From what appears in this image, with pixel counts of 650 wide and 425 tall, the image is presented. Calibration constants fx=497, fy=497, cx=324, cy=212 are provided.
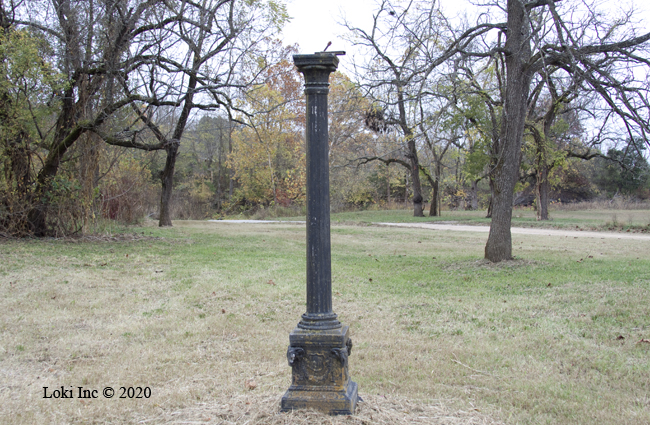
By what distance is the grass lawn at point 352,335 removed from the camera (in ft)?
13.2

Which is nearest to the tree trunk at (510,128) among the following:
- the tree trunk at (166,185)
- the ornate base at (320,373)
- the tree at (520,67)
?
the tree at (520,67)

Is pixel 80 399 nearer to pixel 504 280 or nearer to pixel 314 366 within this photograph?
pixel 314 366

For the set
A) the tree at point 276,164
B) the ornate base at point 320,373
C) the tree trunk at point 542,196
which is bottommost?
the ornate base at point 320,373

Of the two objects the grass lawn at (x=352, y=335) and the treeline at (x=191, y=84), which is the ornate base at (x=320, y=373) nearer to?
the grass lawn at (x=352, y=335)

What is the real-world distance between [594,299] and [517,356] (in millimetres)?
2749

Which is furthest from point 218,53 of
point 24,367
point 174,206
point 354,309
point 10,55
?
point 174,206

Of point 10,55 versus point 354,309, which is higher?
point 10,55

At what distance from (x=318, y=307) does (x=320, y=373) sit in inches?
18.7

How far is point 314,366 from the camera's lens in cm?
364

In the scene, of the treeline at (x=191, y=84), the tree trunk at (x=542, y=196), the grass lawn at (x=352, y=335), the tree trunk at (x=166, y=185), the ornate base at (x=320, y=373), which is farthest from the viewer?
the tree trunk at (x=542, y=196)

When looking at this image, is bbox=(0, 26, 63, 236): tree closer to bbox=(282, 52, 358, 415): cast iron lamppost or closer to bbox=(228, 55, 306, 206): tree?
bbox=(282, 52, 358, 415): cast iron lamppost

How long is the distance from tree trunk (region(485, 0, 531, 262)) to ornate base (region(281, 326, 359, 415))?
7711 millimetres

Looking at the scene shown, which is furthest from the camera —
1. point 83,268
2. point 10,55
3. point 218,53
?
point 218,53

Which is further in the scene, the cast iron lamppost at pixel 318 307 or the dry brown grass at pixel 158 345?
the dry brown grass at pixel 158 345
